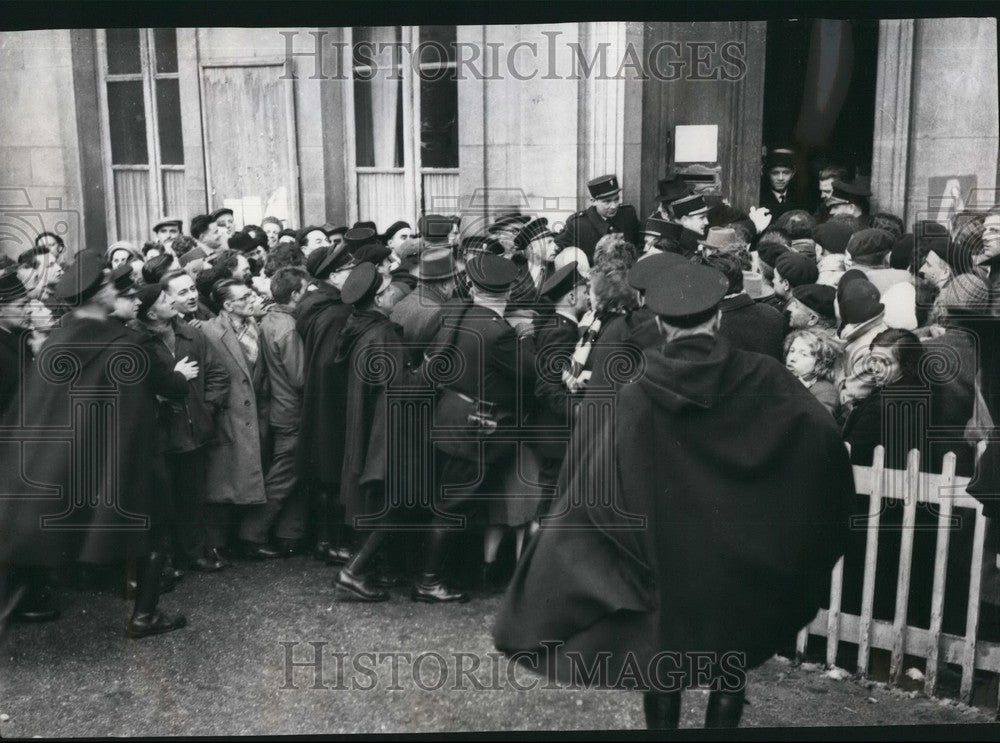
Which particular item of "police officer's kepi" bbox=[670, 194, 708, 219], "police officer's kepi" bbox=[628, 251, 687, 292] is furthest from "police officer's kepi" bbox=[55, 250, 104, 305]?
"police officer's kepi" bbox=[670, 194, 708, 219]

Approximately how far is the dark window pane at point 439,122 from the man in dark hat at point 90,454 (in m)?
1.54

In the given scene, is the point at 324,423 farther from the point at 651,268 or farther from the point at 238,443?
the point at 651,268

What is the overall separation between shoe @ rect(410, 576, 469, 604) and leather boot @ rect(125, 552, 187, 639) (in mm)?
1102

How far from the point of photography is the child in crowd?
190 inches

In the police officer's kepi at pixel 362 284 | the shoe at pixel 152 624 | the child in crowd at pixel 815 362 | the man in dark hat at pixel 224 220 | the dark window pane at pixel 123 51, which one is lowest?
the shoe at pixel 152 624

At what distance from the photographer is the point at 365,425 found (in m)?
5.15

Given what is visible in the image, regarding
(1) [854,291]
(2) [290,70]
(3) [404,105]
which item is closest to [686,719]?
(1) [854,291]

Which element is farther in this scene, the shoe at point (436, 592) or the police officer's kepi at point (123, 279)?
the shoe at point (436, 592)

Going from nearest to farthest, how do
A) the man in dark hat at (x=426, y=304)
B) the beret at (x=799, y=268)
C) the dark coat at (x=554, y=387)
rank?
1. the dark coat at (x=554, y=387)
2. the man in dark hat at (x=426, y=304)
3. the beret at (x=799, y=268)

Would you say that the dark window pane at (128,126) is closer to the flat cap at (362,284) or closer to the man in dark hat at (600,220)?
the flat cap at (362,284)

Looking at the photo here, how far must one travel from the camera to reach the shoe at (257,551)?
5281mm

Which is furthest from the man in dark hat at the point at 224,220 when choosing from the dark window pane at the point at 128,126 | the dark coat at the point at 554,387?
the dark coat at the point at 554,387

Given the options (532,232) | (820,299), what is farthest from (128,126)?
(820,299)

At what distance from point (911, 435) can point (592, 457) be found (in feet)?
4.73
